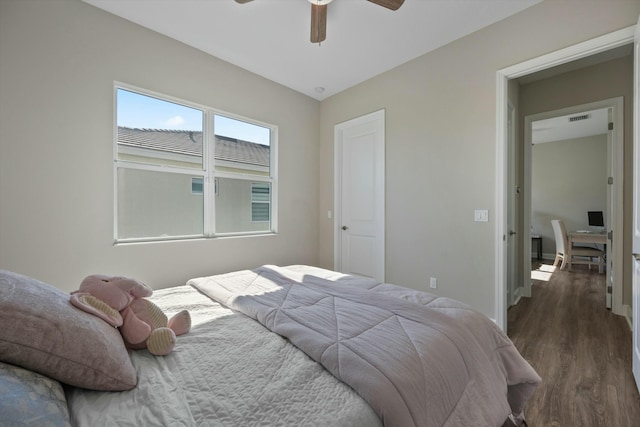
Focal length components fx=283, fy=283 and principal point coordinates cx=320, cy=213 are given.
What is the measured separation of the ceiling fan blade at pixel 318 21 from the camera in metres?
2.05

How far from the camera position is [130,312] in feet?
3.59

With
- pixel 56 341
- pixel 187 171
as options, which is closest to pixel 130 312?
pixel 56 341

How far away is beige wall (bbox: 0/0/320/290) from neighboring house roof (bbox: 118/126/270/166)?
0.71 ft

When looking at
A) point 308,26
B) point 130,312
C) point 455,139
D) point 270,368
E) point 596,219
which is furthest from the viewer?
point 596,219

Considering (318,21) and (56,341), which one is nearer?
(56,341)

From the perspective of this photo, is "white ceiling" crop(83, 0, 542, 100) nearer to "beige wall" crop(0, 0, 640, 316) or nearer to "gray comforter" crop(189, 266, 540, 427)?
"beige wall" crop(0, 0, 640, 316)

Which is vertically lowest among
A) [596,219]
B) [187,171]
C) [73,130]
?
[596,219]

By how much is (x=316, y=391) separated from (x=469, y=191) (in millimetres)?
2426

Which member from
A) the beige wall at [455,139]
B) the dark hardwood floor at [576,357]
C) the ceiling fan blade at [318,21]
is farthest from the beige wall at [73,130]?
the dark hardwood floor at [576,357]

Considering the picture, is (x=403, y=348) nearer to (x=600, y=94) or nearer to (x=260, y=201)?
(x=260, y=201)

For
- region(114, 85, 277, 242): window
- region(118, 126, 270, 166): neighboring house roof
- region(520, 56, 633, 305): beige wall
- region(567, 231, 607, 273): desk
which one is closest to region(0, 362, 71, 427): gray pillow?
region(114, 85, 277, 242): window

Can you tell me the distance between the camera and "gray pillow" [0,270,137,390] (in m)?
0.69

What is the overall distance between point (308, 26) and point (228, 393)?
2.79 meters

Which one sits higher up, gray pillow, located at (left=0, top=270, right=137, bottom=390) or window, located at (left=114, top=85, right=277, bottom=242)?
window, located at (left=114, top=85, right=277, bottom=242)
